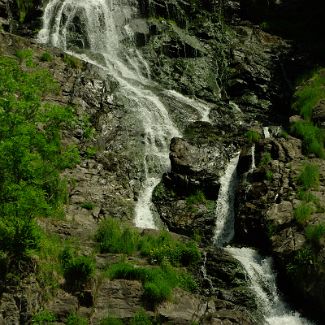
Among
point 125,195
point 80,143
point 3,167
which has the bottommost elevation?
point 125,195

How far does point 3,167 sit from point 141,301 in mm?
5025

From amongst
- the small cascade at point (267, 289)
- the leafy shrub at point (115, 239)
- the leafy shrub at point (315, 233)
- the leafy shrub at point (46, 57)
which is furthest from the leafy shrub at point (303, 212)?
the leafy shrub at point (46, 57)

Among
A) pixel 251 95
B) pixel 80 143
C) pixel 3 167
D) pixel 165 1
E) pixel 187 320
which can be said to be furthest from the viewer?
pixel 165 1

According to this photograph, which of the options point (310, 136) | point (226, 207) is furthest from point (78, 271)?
point (310, 136)

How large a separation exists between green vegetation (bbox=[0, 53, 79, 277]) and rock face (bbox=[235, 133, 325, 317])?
775 cm

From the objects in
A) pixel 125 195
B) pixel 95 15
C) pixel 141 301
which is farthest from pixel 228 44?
pixel 141 301

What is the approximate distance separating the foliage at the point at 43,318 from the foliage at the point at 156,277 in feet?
8.20

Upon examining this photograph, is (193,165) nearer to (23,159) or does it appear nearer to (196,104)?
(196,104)

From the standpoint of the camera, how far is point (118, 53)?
33.3m

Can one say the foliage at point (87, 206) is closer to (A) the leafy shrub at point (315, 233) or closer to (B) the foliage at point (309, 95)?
(A) the leafy shrub at point (315, 233)

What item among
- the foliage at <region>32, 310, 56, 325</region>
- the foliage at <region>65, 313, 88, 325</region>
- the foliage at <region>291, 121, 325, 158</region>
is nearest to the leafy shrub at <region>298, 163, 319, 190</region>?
the foliage at <region>291, 121, 325, 158</region>

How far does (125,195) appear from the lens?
70.0 ft

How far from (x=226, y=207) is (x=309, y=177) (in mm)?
3697

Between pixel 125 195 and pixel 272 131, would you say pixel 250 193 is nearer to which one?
pixel 125 195
